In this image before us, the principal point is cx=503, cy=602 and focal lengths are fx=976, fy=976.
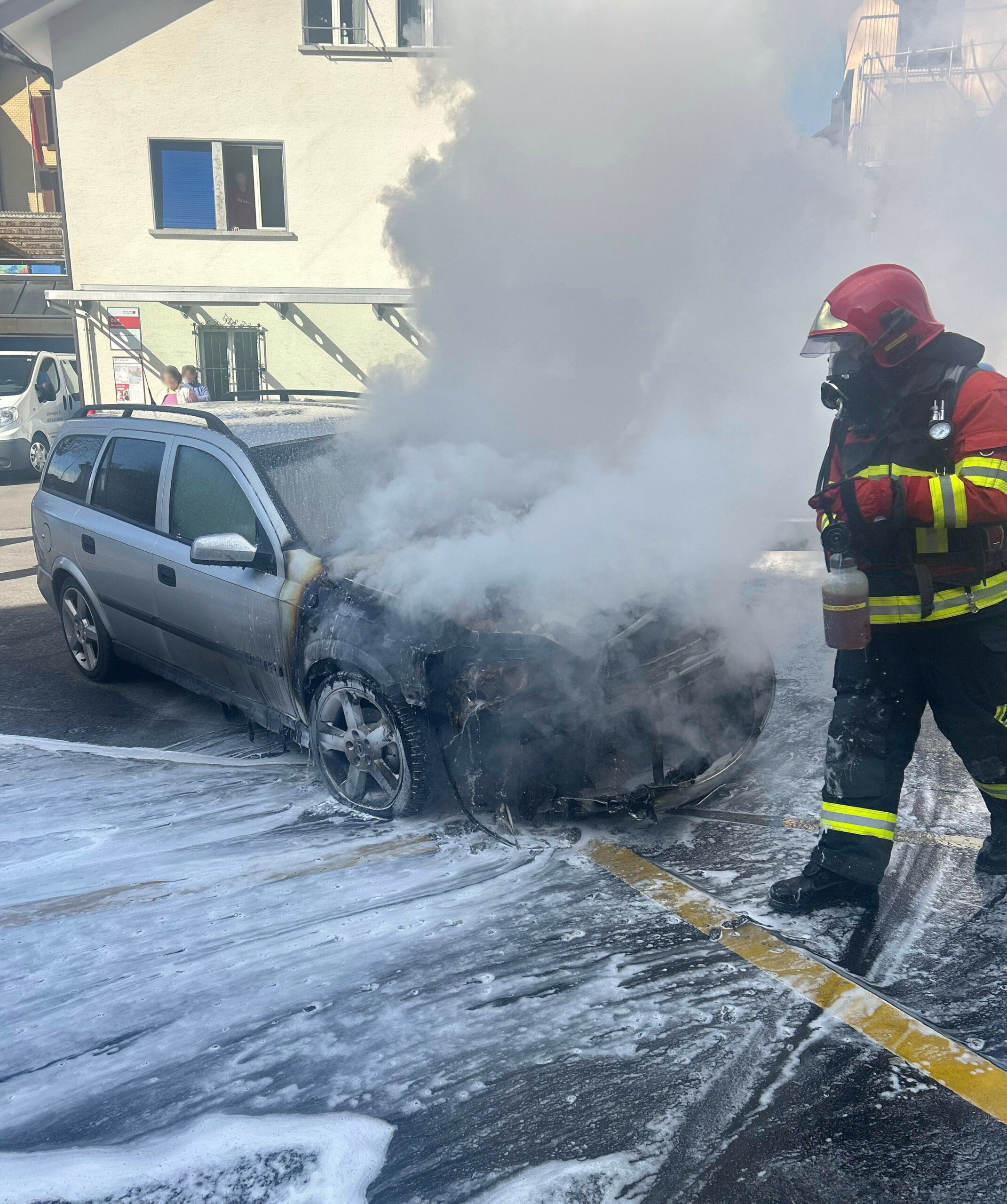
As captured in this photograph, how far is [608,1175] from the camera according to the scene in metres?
1.96

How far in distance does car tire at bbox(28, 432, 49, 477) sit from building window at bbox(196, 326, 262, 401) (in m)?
3.02

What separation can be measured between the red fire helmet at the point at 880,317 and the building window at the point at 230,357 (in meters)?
15.9

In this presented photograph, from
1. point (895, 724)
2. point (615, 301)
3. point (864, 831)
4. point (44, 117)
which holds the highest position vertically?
point (44, 117)

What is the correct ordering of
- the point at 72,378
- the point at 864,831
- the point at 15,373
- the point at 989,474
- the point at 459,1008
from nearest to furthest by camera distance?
the point at 459,1008 < the point at 989,474 < the point at 864,831 < the point at 15,373 < the point at 72,378

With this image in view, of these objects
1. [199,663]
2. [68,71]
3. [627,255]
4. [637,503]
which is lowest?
[199,663]

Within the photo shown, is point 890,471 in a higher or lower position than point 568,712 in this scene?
higher

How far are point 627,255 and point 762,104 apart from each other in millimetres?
803

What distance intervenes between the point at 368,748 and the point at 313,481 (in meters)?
1.28

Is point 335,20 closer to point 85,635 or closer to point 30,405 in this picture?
point 30,405

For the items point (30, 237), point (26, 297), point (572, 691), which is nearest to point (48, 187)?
point (26, 297)

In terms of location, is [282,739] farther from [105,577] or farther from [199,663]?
[105,577]

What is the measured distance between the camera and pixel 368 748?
3510 millimetres

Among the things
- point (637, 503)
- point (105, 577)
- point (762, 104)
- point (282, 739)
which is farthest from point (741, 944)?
point (105, 577)

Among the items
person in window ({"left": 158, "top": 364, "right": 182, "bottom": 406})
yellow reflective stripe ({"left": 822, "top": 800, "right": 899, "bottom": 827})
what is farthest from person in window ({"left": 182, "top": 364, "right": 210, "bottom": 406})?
yellow reflective stripe ({"left": 822, "top": 800, "right": 899, "bottom": 827})
